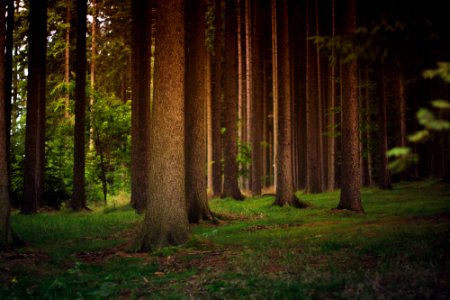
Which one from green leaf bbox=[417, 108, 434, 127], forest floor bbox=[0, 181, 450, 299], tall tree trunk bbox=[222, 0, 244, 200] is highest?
tall tree trunk bbox=[222, 0, 244, 200]

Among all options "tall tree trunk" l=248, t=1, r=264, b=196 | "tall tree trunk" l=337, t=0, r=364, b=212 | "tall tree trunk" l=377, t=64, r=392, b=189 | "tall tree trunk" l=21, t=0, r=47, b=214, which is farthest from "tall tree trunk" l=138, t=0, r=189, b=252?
"tall tree trunk" l=377, t=64, r=392, b=189

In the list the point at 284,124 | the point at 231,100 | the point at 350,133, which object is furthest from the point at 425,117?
the point at 231,100

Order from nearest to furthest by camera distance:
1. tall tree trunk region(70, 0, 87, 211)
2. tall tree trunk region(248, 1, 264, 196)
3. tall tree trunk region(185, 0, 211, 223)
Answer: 1. tall tree trunk region(185, 0, 211, 223)
2. tall tree trunk region(70, 0, 87, 211)
3. tall tree trunk region(248, 1, 264, 196)

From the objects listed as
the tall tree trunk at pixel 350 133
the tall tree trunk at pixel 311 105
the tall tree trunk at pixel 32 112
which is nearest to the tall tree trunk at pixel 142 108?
the tall tree trunk at pixel 32 112

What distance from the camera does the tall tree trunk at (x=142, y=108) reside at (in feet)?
66.3

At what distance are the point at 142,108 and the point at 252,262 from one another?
42.1 feet

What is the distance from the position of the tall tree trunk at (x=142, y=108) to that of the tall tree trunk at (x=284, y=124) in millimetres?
5996

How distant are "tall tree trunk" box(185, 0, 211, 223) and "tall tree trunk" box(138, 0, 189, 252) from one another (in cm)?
445

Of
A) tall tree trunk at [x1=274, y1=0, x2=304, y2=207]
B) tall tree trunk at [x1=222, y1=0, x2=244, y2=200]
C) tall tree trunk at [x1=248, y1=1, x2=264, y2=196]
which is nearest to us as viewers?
tall tree trunk at [x1=274, y1=0, x2=304, y2=207]

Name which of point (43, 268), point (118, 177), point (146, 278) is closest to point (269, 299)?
point (146, 278)

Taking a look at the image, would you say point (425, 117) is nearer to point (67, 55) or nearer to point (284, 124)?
point (284, 124)

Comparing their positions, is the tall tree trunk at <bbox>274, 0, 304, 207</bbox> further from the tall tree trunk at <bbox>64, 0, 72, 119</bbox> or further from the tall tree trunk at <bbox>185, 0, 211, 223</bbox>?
the tall tree trunk at <bbox>64, 0, 72, 119</bbox>

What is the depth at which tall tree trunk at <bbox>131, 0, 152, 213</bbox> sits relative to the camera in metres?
20.2

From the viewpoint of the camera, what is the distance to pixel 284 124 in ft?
71.4
